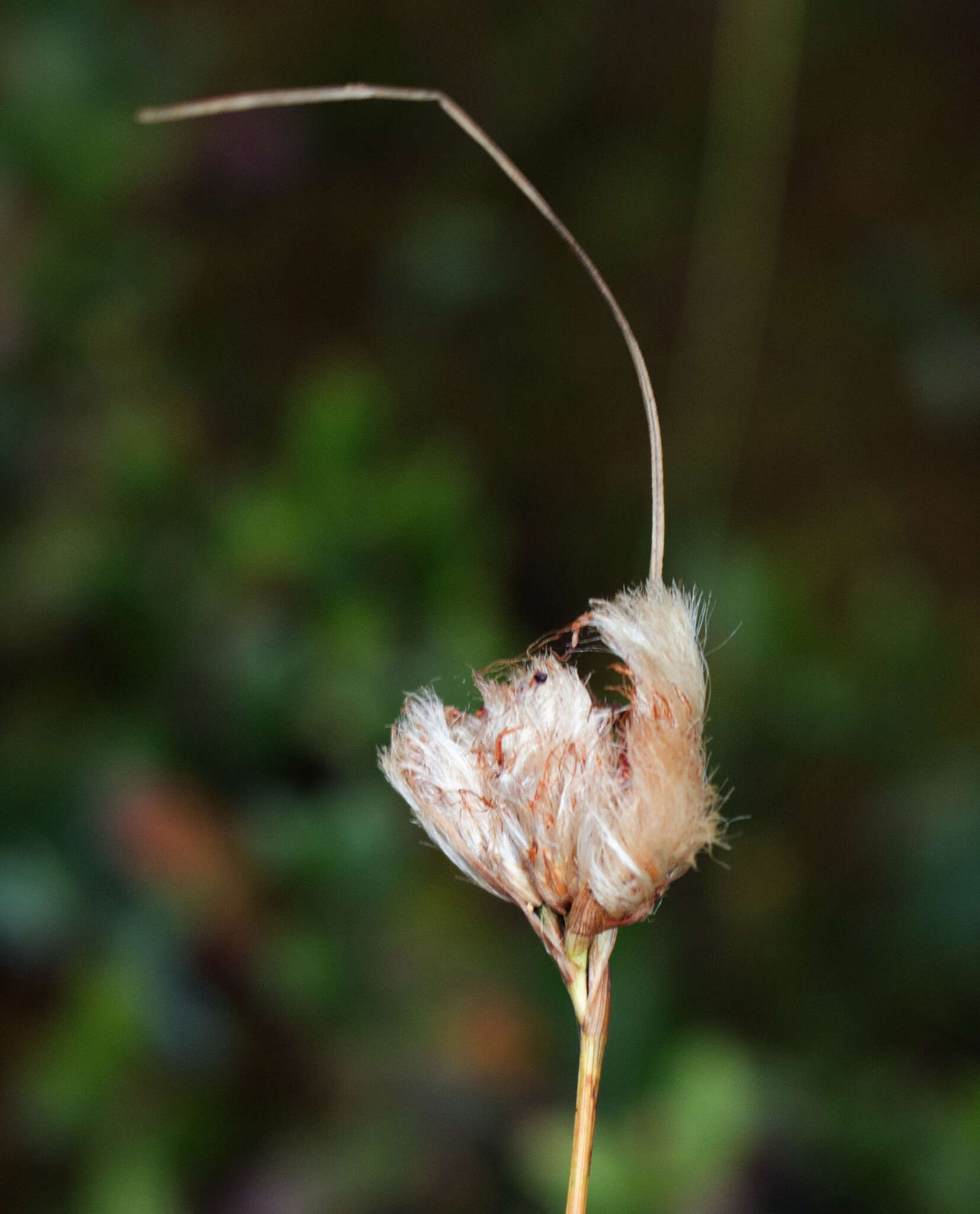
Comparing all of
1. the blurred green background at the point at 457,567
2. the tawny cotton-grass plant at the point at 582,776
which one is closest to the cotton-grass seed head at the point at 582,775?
the tawny cotton-grass plant at the point at 582,776

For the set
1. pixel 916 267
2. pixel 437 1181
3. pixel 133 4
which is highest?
pixel 133 4

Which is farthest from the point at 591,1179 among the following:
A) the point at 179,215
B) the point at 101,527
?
the point at 179,215

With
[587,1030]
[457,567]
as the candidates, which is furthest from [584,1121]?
[457,567]

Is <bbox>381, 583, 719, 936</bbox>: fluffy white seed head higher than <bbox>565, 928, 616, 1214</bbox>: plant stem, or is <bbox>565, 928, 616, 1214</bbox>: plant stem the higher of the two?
<bbox>381, 583, 719, 936</bbox>: fluffy white seed head

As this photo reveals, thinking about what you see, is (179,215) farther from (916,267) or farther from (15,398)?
(916,267)

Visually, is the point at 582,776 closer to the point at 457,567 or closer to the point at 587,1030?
the point at 587,1030

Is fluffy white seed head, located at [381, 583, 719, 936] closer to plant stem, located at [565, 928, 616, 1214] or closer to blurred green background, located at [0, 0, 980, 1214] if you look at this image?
plant stem, located at [565, 928, 616, 1214]

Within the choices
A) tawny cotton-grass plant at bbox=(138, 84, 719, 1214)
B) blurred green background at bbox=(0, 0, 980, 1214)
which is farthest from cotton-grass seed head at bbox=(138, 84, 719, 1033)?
blurred green background at bbox=(0, 0, 980, 1214)
